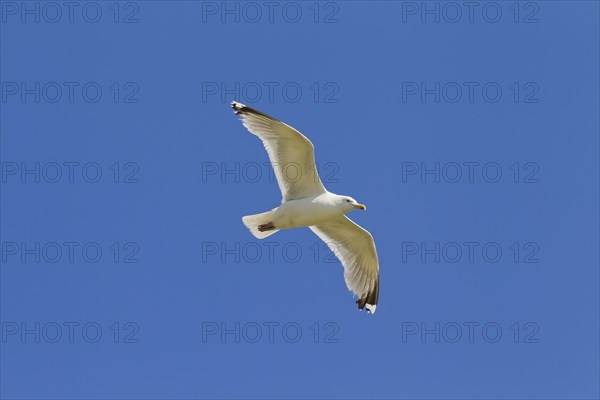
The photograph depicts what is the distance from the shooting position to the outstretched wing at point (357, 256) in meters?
9.78

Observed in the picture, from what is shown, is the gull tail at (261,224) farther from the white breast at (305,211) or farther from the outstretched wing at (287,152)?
the outstretched wing at (287,152)

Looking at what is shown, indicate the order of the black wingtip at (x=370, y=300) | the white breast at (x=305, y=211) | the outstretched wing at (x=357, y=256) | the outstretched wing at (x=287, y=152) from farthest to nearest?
1. the black wingtip at (x=370, y=300)
2. the outstretched wing at (x=357, y=256)
3. the white breast at (x=305, y=211)
4. the outstretched wing at (x=287, y=152)

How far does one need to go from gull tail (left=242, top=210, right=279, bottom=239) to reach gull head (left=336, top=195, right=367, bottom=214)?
64cm

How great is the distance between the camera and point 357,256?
995cm

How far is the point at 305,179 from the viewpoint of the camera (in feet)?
30.1

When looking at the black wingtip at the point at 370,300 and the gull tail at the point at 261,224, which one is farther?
the black wingtip at the point at 370,300

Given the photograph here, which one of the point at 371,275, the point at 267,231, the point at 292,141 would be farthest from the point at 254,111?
the point at 371,275

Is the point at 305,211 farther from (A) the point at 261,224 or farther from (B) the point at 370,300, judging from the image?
(B) the point at 370,300

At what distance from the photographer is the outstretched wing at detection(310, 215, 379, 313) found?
9781 mm

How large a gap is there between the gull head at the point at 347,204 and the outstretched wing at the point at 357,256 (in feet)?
1.86

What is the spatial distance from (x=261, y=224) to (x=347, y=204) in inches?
32.6

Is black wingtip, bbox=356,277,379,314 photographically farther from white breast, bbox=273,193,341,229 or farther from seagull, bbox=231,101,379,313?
white breast, bbox=273,193,341,229

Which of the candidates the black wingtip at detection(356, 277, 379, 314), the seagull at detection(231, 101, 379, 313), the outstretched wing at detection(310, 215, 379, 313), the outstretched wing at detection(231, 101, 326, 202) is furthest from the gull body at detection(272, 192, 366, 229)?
the black wingtip at detection(356, 277, 379, 314)

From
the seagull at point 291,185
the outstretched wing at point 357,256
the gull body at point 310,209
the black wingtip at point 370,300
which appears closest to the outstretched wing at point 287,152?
the seagull at point 291,185
